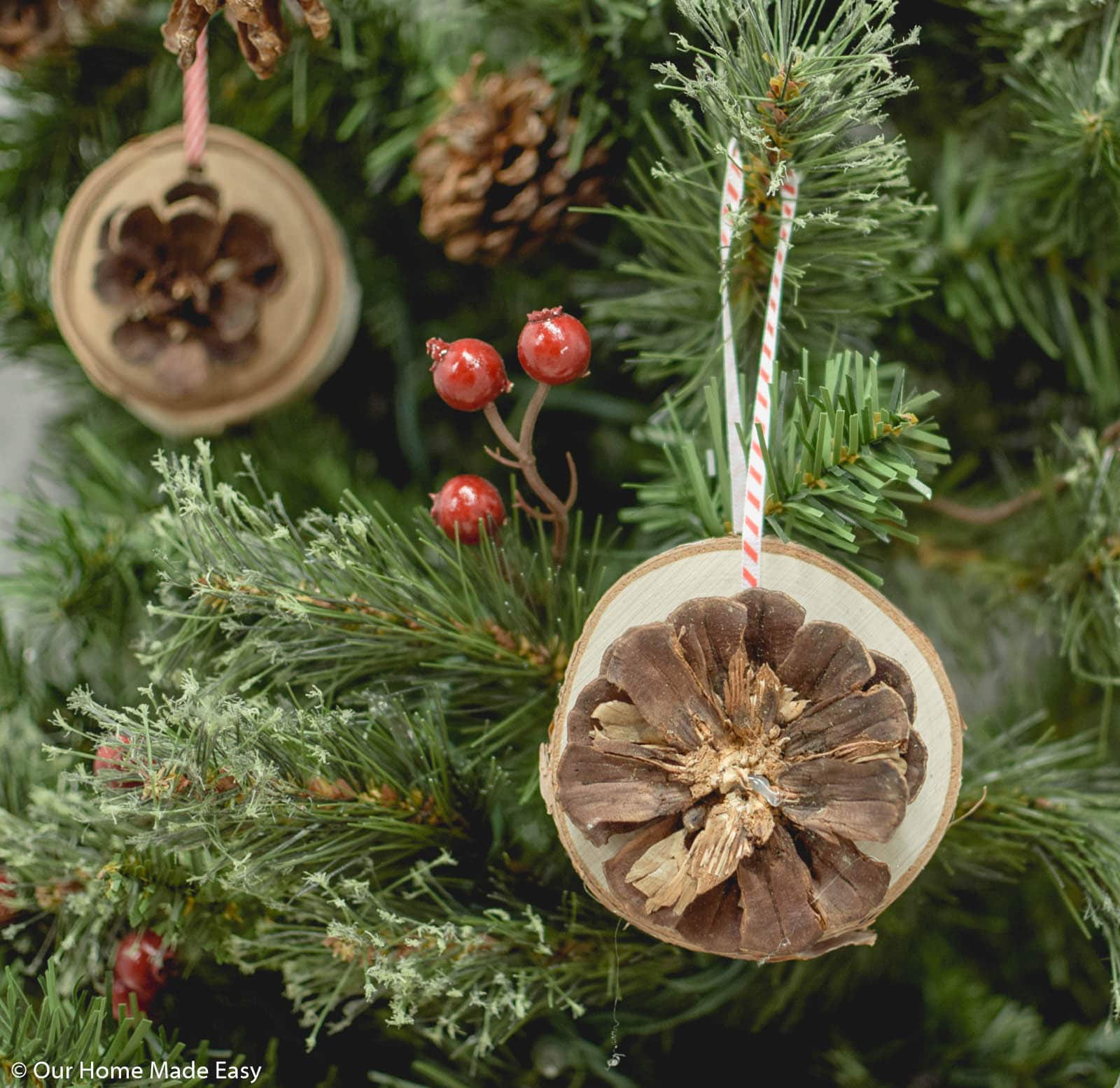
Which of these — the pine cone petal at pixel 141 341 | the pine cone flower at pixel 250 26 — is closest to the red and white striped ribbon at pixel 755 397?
the pine cone flower at pixel 250 26

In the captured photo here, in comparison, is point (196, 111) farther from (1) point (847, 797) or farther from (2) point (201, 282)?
(1) point (847, 797)

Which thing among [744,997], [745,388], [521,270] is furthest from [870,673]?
[521,270]

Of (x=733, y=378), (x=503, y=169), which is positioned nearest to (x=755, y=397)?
(x=733, y=378)

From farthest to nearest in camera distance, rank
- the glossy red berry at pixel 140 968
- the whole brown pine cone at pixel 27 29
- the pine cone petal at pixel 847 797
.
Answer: the whole brown pine cone at pixel 27 29, the glossy red berry at pixel 140 968, the pine cone petal at pixel 847 797

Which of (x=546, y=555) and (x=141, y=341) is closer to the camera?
(x=546, y=555)

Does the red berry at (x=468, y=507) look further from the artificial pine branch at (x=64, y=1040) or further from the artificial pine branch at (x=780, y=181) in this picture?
the artificial pine branch at (x=64, y=1040)

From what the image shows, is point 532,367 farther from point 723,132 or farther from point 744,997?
point 744,997
